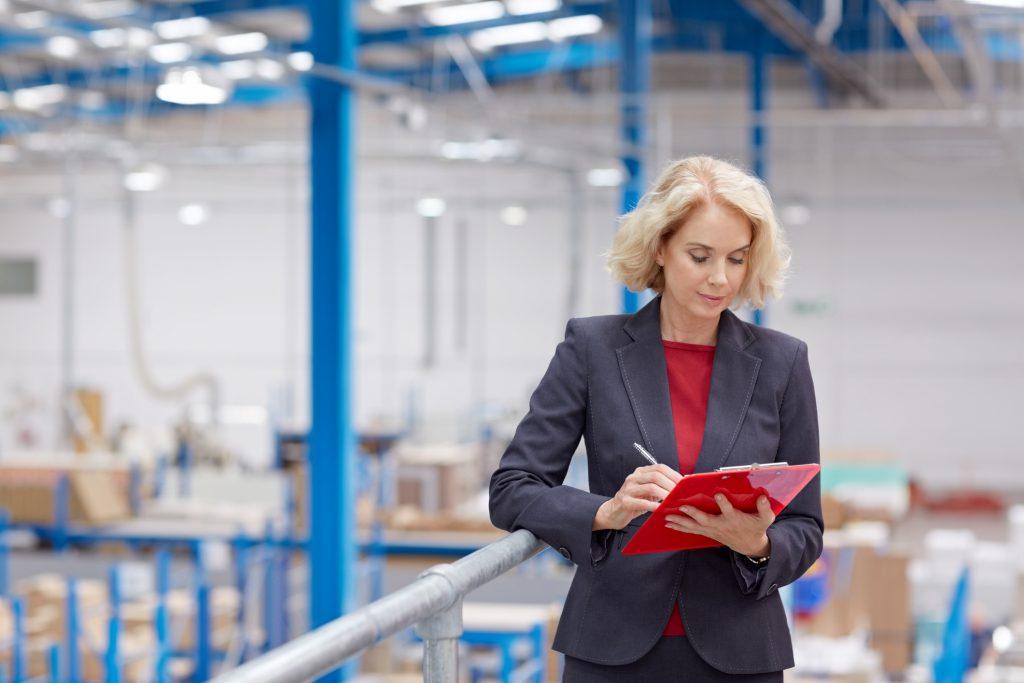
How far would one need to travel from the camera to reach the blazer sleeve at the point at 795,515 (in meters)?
1.61

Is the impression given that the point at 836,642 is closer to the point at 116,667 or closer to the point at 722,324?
the point at 116,667

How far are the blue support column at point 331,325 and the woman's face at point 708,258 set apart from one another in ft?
16.8

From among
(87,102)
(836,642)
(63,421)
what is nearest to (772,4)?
(836,642)

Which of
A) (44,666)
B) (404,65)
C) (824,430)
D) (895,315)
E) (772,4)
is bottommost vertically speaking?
(44,666)

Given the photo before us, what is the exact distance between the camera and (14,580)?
11812 mm

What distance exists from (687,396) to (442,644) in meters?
0.50

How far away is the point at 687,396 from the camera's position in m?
1.71

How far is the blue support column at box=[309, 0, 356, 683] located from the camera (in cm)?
662

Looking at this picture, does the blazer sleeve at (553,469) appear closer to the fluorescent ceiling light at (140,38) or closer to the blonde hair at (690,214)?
the blonde hair at (690,214)

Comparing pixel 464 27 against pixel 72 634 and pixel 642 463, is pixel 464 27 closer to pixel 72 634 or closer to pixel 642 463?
pixel 72 634

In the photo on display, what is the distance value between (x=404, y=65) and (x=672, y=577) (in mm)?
17915

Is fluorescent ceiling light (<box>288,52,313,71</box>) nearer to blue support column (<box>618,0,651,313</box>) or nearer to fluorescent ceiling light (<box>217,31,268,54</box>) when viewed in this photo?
blue support column (<box>618,0,651,313</box>)

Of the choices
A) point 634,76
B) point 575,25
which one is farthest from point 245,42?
point 634,76

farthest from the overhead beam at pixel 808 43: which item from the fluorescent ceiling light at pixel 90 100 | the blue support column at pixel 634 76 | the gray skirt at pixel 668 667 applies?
the fluorescent ceiling light at pixel 90 100
